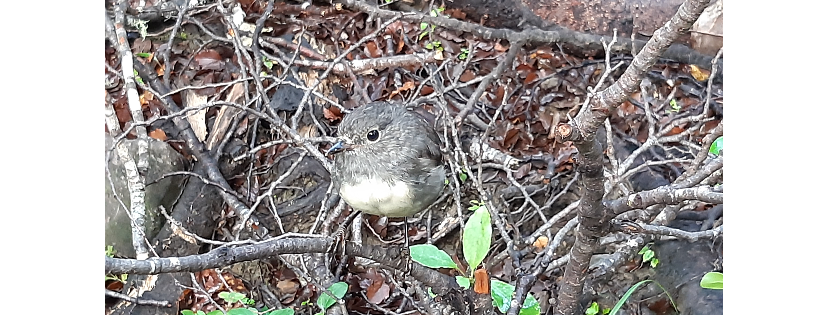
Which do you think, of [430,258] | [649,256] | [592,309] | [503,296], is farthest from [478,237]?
[649,256]

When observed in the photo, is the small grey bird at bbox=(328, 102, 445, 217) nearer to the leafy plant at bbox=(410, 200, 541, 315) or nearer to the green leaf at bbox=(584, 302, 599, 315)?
the leafy plant at bbox=(410, 200, 541, 315)

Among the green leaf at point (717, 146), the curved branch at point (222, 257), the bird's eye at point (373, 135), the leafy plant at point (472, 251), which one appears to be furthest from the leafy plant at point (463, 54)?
the curved branch at point (222, 257)

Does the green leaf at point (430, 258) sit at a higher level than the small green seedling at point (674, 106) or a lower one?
higher

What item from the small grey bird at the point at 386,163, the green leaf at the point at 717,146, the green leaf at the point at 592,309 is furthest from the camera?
the green leaf at the point at 592,309

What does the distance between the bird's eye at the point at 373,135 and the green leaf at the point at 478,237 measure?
0.70 m

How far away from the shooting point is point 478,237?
177 centimetres

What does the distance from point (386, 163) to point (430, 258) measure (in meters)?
0.56

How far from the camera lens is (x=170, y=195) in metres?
3.37

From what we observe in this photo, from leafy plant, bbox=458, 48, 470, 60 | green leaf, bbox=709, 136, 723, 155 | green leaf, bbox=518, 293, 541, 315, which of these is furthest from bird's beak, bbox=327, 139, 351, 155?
leafy plant, bbox=458, 48, 470, 60

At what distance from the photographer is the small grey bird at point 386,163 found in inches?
84.9

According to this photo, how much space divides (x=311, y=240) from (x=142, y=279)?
2.06 m

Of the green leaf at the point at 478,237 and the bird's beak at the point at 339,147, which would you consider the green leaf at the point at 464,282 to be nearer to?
the green leaf at the point at 478,237

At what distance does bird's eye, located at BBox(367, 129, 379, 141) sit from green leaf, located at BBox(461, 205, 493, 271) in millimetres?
697

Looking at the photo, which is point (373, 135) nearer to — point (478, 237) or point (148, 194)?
point (478, 237)
